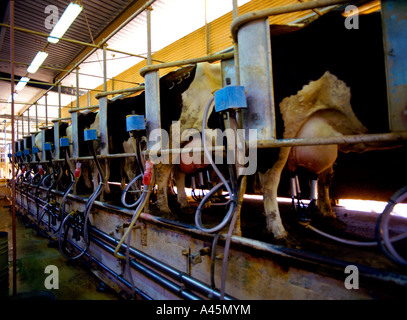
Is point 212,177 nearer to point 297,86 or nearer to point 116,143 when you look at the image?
point 116,143

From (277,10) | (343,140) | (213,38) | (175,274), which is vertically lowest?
(175,274)

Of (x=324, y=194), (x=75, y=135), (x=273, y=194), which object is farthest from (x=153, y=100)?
(x=75, y=135)

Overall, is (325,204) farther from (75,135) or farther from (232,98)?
(75,135)

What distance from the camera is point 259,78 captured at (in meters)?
1.91

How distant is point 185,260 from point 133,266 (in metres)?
0.88

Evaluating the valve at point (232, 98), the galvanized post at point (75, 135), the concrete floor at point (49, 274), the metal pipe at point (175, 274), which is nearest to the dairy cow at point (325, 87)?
the valve at point (232, 98)

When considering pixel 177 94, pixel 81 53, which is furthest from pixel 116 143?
pixel 81 53

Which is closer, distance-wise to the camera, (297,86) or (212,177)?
(297,86)

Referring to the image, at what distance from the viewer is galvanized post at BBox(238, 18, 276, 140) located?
6.18 feet

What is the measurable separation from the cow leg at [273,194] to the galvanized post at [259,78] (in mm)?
429

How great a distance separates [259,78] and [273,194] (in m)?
1.06

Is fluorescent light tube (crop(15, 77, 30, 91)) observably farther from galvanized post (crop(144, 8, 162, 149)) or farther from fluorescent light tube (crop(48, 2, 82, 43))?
galvanized post (crop(144, 8, 162, 149))

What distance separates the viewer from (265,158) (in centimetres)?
228

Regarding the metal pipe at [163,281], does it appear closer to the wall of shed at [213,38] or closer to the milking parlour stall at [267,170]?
the milking parlour stall at [267,170]
